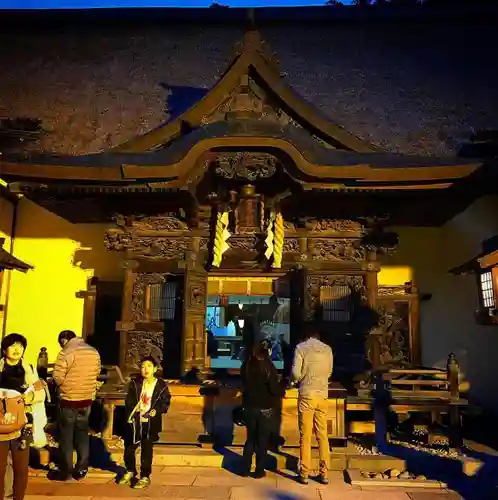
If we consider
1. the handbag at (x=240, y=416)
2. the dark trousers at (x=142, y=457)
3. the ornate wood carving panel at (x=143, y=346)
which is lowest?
the dark trousers at (x=142, y=457)

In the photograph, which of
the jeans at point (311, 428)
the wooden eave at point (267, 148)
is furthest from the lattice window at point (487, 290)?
the jeans at point (311, 428)

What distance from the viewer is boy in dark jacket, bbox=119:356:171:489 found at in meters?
5.44

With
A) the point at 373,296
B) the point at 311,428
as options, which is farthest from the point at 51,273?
the point at 311,428

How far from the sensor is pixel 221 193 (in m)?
7.94

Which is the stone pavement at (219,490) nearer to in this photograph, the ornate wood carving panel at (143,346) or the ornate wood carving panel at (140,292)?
the ornate wood carving panel at (143,346)

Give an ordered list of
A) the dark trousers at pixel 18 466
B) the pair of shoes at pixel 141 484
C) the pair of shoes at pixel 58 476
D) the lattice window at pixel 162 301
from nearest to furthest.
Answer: the dark trousers at pixel 18 466 < the pair of shoes at pixel 141 484 < the pair of shoes at pixel 58 476 < the lattice window at pixel 162 301

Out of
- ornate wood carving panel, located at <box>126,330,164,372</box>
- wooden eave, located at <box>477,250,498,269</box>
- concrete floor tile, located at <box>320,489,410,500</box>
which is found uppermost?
wooden eave, located at <box>477,250,498,269</box>

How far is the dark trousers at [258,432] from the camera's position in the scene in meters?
5.89

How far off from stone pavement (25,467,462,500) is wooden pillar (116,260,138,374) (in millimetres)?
2211

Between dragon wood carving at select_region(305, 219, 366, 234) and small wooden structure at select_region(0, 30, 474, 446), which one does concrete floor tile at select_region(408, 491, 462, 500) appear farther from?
dragon wood carving at select_region(305, 219, 366, 234)

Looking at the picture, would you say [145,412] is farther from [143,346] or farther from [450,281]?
[450,281]

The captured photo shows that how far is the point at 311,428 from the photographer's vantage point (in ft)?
19.3

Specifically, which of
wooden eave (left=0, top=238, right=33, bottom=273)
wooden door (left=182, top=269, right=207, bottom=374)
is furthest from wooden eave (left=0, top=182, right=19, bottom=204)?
wooden door (left=182, top=269, right=207, bottom=374)

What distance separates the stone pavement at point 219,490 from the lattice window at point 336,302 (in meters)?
2.59
